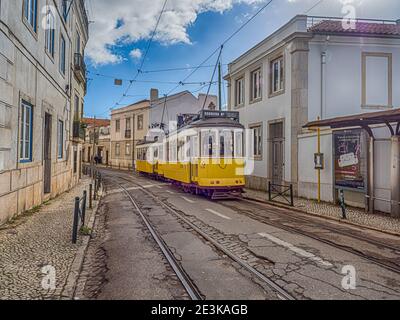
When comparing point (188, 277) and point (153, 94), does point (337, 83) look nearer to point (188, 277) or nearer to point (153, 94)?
point (188, 277)

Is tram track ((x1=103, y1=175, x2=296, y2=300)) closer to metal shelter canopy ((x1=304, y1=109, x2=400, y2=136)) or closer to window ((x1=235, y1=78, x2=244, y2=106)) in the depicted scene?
metal shelter canopy ((x1=304, y1=109, x2=400, y2=136))

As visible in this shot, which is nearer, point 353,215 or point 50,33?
point 353,215

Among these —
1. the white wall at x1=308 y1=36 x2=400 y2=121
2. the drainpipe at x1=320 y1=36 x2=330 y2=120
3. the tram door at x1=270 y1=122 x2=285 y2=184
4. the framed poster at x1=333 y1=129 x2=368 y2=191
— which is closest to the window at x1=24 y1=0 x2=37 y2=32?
the framed poster at x1=333 y1=129 x2=368 y2=191

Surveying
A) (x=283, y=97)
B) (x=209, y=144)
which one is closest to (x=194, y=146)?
(x=209, y=144)

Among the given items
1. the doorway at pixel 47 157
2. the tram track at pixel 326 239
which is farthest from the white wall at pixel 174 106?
the tram track at pixel 326 239

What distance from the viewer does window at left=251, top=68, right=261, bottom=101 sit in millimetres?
18786

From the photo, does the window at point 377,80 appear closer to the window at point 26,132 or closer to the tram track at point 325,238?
the tram track at point 325,238

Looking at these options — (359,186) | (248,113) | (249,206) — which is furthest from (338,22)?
(249,206)

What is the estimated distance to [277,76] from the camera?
54.6 ft

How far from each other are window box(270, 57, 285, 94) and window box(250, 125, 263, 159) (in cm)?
250

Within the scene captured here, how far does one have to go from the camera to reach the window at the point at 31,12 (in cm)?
903

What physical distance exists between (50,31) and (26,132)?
5.21 metres

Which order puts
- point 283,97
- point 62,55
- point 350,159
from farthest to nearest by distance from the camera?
point 283,97, point 62,55, point 350,159

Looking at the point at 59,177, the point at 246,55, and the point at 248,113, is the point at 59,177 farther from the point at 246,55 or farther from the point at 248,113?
the point at 246,55
